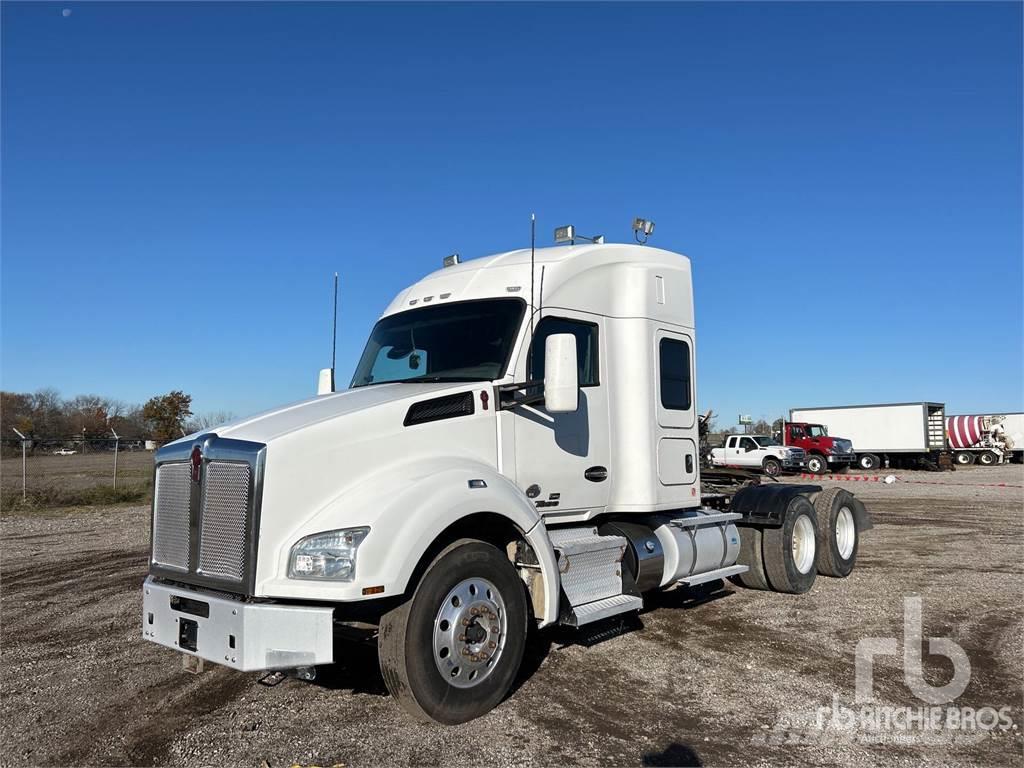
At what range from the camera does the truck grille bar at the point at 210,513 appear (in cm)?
447

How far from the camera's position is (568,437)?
20.4 ft

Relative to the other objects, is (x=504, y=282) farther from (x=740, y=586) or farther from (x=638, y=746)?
(x=740, y=586)

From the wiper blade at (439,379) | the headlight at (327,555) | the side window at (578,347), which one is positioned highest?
the side window at (578,347)

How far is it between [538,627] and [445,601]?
41.0 inches

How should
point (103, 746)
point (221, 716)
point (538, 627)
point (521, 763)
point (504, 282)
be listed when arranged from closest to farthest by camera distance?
point (521, 763) → point (103, 746) → point (221, 716) → point (538, 627) → point (504, 282)

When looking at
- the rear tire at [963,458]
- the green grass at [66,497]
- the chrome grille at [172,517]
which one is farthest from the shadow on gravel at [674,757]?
the rear tire at [963,458]

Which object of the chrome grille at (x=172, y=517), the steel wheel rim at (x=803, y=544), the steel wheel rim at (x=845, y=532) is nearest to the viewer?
the chrome grille at (x=172, y=517)

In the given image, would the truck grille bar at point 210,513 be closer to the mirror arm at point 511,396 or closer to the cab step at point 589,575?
the mirror arm at point 511,396

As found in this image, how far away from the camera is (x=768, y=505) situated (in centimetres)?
892

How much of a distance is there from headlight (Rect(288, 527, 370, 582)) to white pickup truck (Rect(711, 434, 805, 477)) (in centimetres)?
3269

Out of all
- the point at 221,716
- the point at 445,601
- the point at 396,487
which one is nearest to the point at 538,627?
the point at 445,601

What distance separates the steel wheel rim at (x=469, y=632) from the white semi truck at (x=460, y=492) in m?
0.01

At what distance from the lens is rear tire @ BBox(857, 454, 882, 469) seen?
1679 inches

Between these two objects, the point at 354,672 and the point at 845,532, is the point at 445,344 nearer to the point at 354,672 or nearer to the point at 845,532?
the point at 354,672
